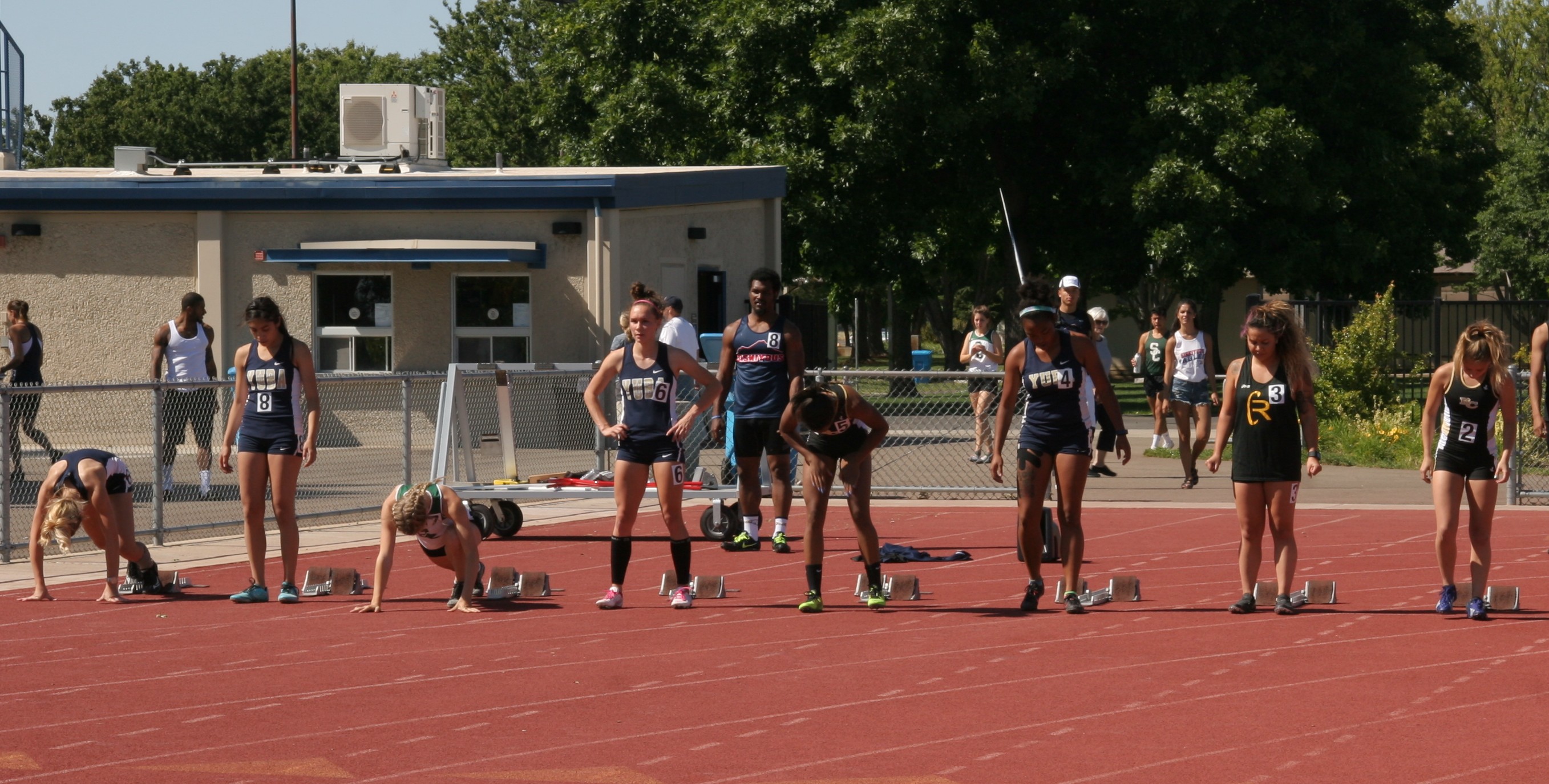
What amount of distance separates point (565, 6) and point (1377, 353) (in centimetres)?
2699

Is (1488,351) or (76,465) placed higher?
(1488,351)

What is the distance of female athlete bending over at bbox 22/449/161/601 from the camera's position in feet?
33.8

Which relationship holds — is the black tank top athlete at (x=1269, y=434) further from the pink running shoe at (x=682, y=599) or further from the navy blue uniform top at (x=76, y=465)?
the navy blue uniform top at (x=76, y=465)

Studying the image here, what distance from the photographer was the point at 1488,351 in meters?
9.76

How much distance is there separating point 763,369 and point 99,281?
1376cm

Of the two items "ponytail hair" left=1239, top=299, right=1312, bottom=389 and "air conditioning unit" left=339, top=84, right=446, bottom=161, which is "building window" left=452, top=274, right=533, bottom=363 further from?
"ponytail hair" left=1239, top=299, right=1312, bottom=389

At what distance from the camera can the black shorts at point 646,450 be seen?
1001 cm

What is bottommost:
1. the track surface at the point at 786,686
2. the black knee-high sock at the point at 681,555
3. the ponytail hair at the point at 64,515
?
the track surface at the point at 786,686

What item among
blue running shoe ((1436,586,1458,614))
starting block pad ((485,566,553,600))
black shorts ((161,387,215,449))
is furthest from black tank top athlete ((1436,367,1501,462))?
black shorts ((161,387,215,449))

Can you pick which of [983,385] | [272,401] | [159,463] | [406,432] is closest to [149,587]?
[272,401]

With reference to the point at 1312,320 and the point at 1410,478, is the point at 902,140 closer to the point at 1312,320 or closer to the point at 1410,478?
the point at 1312,320

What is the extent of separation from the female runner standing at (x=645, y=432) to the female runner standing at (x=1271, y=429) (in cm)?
302

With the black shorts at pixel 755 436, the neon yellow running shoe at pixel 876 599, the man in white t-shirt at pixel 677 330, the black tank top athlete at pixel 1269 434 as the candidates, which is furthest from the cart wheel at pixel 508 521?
the black tank top athlete at pixel 1269 434

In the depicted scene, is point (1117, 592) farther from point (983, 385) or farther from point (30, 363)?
point (30, 363)
